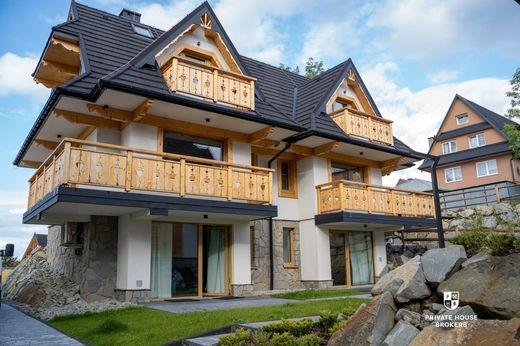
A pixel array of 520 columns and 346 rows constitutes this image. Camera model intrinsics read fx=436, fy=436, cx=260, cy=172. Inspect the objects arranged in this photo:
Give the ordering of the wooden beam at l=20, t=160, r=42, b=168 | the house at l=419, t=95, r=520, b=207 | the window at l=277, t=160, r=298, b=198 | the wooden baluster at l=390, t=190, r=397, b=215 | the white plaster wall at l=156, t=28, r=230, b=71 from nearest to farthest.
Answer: the white plaster wall at l=156, t=28, r=230, b=71
the window at l=277, t=160, r=298, b=198
the wooden baluster at l=390, t=190, r=397, b=215
the wooden beam at l=20, t=160, r=42, b=168
the house at l=419, t=95, r=520, b=207

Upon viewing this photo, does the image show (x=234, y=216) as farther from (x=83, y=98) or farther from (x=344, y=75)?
(x=344, y=75)

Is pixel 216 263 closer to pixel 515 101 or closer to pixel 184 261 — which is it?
pixel 184 261

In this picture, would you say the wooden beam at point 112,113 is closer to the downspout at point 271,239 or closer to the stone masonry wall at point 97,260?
the stone masonry wall at point 97,260

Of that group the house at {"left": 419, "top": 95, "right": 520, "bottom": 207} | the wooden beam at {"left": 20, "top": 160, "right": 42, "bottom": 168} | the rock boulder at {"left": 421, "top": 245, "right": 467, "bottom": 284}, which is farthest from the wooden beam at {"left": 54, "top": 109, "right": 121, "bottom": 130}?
the house at {"left": 419, "top": 95, "right": 520, "bottom": 207}

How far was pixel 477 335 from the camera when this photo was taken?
4.34 m

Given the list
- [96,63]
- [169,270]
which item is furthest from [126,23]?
[169,270]

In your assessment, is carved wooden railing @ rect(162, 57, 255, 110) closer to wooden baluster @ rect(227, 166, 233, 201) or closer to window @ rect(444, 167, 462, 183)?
wooden baluster @ rect(227, 166, 233, 201)

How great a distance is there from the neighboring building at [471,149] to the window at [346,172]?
18.1 metres

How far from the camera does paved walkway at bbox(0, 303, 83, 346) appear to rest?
22.7 feet

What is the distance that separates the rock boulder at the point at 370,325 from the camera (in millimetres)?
5262

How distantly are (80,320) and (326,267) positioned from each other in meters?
8.96

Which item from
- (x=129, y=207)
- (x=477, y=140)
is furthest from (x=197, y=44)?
(x=477, y=140)

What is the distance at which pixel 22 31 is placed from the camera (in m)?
6.77

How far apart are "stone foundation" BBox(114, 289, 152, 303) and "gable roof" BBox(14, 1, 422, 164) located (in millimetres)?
5053
